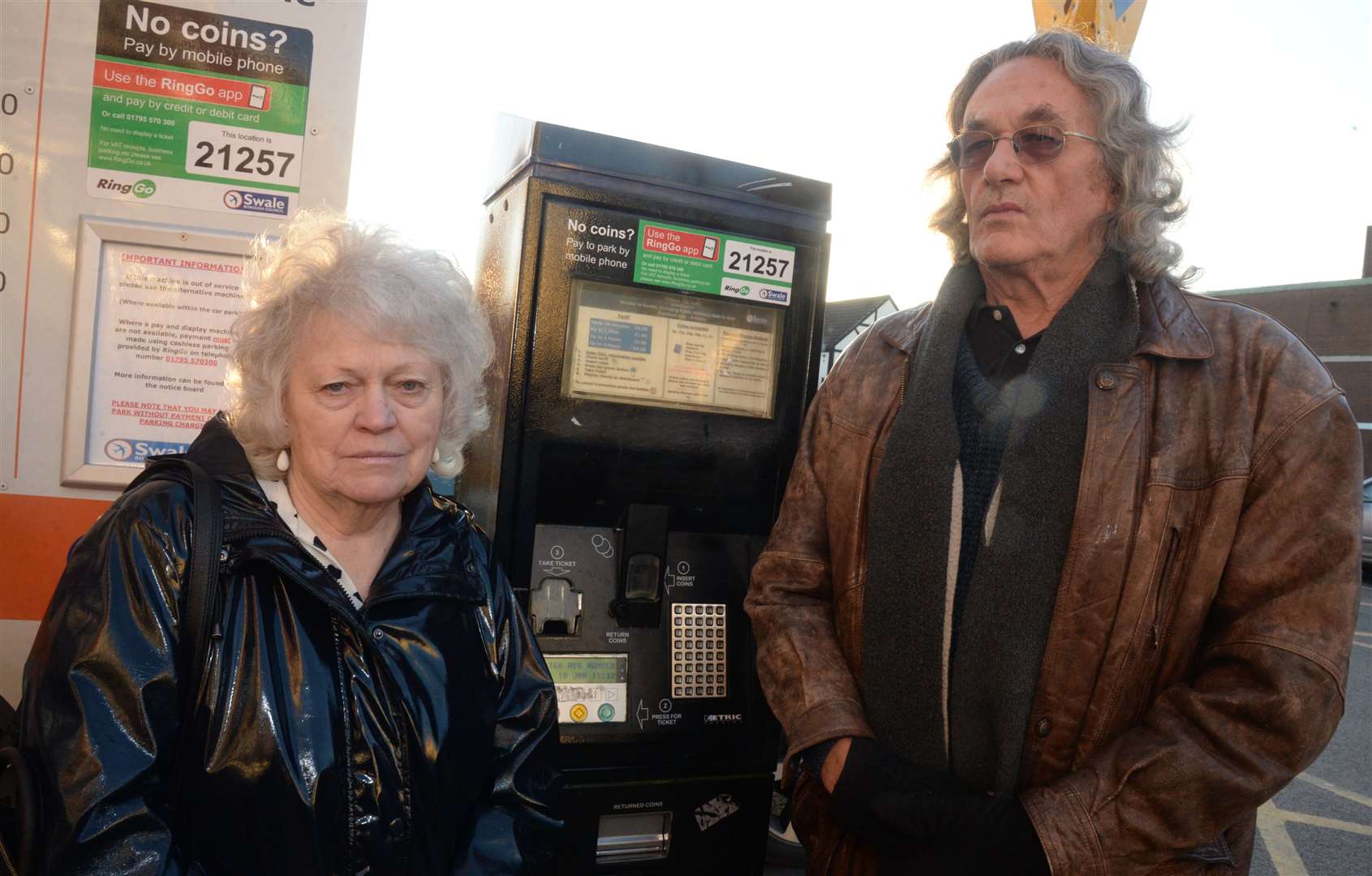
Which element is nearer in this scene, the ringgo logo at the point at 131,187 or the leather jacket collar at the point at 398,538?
the leather jacket collar at the point at 398,538

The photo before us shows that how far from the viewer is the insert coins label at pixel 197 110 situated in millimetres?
2105

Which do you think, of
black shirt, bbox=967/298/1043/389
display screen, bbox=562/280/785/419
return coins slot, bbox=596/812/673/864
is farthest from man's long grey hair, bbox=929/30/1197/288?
return coins slot, bbox=596/812/673/864

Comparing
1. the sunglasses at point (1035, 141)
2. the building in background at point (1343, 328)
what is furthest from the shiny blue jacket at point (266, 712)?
the building in background at point (1343, 328)

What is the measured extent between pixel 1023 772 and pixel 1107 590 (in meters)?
0.36

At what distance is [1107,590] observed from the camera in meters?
1.62

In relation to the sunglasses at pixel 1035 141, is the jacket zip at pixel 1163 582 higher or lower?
lower

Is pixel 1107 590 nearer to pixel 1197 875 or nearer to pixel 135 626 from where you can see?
pixel 1197 875

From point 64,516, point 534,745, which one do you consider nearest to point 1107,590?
point 534,745

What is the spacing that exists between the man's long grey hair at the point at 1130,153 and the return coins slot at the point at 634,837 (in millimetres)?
1552

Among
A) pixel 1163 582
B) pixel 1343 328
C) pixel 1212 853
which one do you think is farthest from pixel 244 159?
pixel 1343 328

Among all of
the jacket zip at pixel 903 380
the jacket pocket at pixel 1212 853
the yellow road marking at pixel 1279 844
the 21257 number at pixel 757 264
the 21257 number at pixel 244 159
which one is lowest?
the yellow road marking at pixel 1279 844

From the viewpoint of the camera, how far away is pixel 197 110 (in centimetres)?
215

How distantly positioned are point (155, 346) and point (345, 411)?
88 centimetres

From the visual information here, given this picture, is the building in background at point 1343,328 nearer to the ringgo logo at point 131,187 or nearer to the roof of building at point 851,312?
the roof of building at point 851,312
